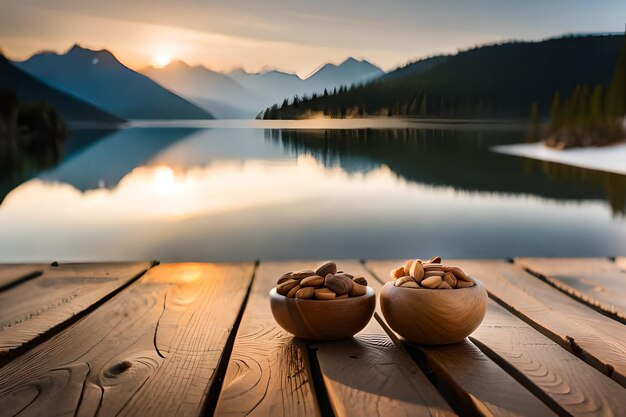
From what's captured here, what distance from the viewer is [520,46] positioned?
3248 mm

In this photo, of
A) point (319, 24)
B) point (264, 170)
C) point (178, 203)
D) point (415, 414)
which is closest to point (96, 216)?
point (178, 203)

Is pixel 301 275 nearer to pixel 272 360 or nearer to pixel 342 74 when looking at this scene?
pixel 272 360

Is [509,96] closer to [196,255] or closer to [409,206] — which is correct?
[409,206]

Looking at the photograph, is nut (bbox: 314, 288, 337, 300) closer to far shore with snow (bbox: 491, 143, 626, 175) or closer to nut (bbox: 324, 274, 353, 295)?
nut (bbox: 324, 274, 353, 295)

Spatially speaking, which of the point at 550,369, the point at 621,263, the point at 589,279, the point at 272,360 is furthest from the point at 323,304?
the point at 621,263

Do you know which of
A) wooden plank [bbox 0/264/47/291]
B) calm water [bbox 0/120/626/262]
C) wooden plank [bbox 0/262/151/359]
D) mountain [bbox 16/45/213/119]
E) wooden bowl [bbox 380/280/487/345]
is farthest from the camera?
mountain [bbox 16/45/213/119]

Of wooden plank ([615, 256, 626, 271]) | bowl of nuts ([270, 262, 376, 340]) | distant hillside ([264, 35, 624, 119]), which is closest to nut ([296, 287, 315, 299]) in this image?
bowl of nuts ([270, 262, 376, 340])

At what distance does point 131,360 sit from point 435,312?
58 centimetres

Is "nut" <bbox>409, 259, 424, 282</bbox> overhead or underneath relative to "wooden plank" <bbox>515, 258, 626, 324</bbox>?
overhead

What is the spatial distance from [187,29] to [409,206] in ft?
4.07

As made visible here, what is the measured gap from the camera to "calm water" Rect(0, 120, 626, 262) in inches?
121

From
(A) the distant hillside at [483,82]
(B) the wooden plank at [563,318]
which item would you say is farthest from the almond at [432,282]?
(A) the distant hillside at [483,82]

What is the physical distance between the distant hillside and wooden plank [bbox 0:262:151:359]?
1158mm

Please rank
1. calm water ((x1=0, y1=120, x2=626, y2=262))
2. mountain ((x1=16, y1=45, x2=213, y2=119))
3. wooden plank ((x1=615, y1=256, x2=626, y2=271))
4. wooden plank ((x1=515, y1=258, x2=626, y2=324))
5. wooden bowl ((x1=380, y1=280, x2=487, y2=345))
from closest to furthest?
wooden bowl ((x1=380, y1=280, x2=487, y2=345)) < wooden plank ((x1=515, y1=258, x2=626, y2=324)) < wooden plank ((x1=615, y1=256, x2=626, y2=271)) < calm water ((x1=0, y1=120, x2=626, y2=262)) < mountain ((x1=16, y1=45, x2=213, y2=119))
